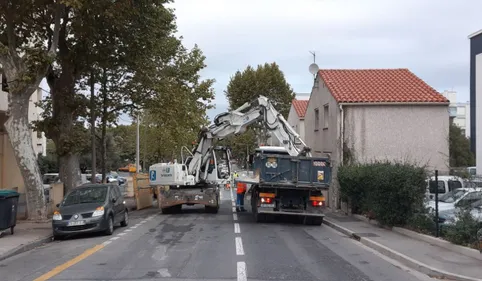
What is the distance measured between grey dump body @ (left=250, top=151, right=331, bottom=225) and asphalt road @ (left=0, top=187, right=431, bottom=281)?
52.4 inches

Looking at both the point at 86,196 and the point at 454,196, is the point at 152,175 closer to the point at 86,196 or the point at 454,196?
the point at 86,196

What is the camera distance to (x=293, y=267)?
33.0 ft

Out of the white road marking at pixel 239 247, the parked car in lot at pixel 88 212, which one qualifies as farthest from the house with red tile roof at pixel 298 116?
the white road marking at pixel 239 247

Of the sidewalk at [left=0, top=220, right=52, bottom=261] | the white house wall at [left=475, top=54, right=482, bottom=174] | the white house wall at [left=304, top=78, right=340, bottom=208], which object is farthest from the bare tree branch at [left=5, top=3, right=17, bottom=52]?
the white house wall at [left=475, top=54, right=482, bottom=174]

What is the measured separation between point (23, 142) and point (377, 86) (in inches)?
620

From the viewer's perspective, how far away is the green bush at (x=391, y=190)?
14695 millimetres

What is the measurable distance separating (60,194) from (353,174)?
11894 millimetres

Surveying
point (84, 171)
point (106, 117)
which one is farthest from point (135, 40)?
point (84, 171)

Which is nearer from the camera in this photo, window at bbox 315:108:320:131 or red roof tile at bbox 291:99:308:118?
window at bbox 315:108:320:131

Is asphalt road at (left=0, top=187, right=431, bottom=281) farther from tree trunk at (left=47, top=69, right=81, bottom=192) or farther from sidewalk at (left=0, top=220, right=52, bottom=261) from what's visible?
tree trunk at (left=47, top=69, right=81, bottom=192)

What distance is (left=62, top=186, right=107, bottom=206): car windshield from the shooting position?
634 inches

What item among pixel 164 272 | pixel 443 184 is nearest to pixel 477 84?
pixel 443 184

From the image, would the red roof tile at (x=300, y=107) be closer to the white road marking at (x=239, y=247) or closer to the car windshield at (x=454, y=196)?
the car windshield at (x=454, y=196)

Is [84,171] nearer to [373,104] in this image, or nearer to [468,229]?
[373,104]
